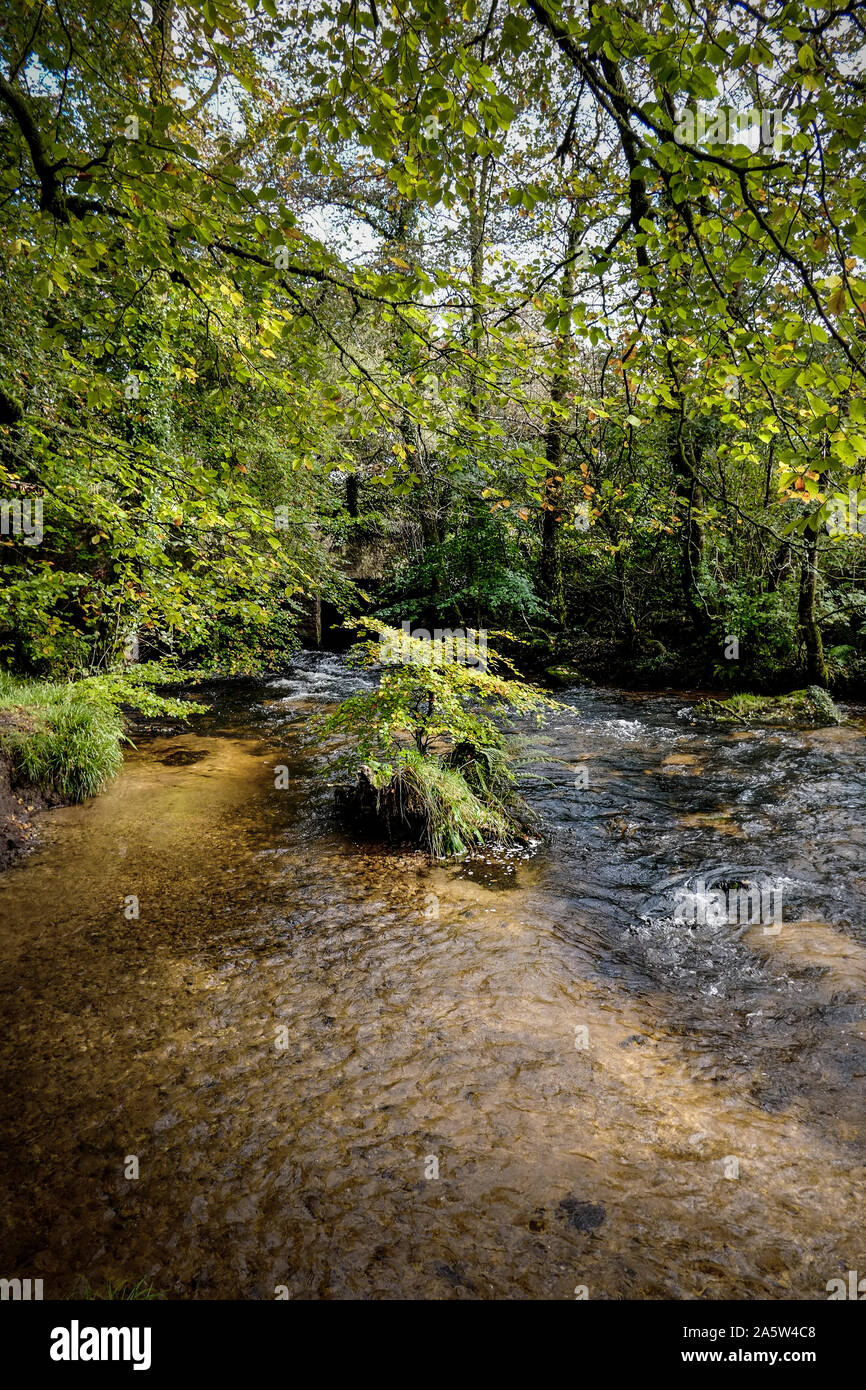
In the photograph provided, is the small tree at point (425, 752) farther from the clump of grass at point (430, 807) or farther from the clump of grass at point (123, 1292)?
the clump of grass at point (123, 1292)

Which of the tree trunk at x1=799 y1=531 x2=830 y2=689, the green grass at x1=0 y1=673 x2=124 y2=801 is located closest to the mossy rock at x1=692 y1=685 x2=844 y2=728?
the tree trunk at x1=799 y1=531 x2=830 y2=689

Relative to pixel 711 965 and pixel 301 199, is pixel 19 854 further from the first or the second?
pixel 301 199

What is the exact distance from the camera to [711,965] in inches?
157

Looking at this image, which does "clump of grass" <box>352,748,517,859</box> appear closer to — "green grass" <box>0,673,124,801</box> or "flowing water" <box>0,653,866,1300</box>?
"flowing water" <box>0,653,866,1300</box>

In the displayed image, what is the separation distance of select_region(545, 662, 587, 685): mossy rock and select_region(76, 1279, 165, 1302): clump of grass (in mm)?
12457

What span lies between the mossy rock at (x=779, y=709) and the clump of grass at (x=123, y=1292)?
10.0m

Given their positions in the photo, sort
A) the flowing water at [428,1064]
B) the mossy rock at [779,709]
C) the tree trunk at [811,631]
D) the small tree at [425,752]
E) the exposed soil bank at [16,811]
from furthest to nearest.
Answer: the tree trunk at [811,631]
the mossy rock at [779,709]
the small tree at [425,752]
the exposed soil bank at [16,811]
the flowing water at [428,1064]

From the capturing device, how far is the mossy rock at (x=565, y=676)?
13.5 metres

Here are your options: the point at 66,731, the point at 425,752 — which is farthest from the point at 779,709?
the point at 66,731

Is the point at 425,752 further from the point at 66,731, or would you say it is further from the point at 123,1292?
the point at 123,1292

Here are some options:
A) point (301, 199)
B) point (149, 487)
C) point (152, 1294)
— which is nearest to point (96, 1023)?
point (152, 1294)

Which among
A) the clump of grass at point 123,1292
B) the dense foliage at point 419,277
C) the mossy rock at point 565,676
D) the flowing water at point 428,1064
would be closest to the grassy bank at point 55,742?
the flowing water at point 428,1064

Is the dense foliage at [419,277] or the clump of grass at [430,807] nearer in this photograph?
the dense foliage at [419,277]

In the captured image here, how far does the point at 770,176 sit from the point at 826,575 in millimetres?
10384
